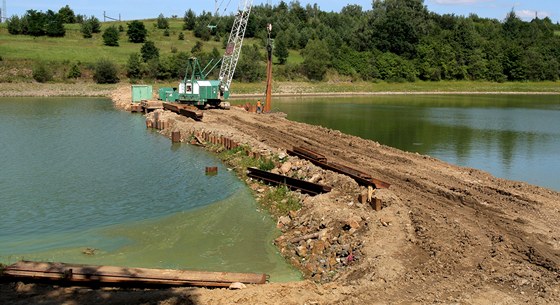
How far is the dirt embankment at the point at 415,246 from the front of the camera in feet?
32.7

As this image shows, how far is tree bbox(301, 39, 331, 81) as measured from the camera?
99.1 metres

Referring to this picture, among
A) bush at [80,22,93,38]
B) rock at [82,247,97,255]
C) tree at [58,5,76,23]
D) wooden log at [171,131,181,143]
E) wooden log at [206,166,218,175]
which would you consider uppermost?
tree at [58,5,76,23]

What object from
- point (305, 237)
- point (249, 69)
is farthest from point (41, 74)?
point (305, 237)

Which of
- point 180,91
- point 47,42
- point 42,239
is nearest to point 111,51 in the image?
point 47,42

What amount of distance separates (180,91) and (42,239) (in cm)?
3593

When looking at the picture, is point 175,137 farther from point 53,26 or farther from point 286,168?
point 53,26

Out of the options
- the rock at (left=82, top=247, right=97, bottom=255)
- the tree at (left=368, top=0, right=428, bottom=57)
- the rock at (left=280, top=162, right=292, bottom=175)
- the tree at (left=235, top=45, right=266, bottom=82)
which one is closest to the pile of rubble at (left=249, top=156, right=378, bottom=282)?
the rock at (left=280, top=162, right=292, bottom=175)

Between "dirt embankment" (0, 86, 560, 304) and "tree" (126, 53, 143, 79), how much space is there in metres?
68.4

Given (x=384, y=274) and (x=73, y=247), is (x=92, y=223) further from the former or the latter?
(x=384, y=274)

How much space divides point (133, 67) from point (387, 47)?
58083 mm

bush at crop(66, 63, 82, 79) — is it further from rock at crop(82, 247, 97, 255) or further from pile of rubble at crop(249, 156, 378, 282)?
rock at crop(82, 247, 97, 255)

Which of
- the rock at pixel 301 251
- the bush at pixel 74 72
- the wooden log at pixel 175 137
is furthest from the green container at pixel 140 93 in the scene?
the rock at pixel 301 251

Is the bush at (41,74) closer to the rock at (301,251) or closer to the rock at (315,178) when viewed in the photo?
the rock at (315,178)

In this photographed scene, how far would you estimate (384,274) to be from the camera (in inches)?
432
